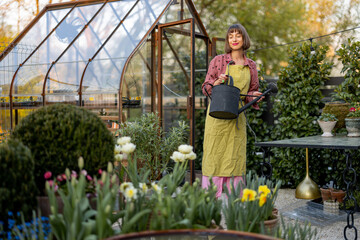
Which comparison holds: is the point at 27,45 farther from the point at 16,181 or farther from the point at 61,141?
the point at 16,181

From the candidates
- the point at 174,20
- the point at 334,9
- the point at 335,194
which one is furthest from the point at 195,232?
the point at 334,9

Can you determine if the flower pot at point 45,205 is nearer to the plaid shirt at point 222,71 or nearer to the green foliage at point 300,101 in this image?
the plaid shirt at point 222,71

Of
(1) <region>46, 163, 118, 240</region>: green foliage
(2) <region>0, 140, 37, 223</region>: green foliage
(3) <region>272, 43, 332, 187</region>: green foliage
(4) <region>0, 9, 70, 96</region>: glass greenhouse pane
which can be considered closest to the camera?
(1) <region>46, 163, 118, 240</region>: green foliage

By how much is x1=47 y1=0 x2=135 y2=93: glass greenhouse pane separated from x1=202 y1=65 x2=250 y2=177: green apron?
2.69 meters

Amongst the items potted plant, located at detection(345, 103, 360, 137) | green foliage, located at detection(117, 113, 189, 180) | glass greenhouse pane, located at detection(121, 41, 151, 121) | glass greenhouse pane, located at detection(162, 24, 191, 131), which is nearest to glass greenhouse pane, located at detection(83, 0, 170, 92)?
glass greenhouse pane, located at detection(121, 41, 151, 121)

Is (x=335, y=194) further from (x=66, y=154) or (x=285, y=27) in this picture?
(x=285, y=27)

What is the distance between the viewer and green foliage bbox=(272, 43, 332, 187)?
5574 millimetres

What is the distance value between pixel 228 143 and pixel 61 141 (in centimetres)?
197

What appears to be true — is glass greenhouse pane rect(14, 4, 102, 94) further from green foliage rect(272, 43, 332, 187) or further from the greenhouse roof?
green foliage rect(272, 43, 332, 187)

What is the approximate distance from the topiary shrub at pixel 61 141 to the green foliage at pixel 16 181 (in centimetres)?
20

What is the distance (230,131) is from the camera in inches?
148

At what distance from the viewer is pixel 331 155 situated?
5.43m

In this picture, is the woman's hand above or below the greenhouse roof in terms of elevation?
below

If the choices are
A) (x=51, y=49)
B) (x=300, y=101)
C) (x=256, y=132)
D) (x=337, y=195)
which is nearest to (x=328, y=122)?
(x=337, y=195)
